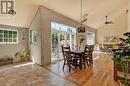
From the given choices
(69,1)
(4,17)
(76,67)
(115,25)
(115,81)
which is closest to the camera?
(115,81)

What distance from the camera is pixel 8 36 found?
770 centimetres

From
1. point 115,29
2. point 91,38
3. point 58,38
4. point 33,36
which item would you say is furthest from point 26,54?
point 115,29

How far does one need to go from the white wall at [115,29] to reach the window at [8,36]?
1001 cm

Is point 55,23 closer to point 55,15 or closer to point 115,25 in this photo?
point 55,15

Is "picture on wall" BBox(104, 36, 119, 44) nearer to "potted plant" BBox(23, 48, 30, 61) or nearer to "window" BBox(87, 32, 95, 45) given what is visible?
"window" BBox(87, 32, 95, 45)

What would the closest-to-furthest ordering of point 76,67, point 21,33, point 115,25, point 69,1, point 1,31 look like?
point 76,67
point 69,1
point 1,31
point 21,33
point 115,25

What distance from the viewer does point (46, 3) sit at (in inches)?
253

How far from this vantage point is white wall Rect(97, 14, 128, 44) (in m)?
14.5

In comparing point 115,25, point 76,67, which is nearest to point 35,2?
point 76,67

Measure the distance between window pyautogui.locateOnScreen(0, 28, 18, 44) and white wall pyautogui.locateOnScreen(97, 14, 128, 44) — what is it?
1001 centimetres

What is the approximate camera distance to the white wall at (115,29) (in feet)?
47.5

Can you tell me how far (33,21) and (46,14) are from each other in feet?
3.69

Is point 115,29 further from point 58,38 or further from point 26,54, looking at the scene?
point 26,54

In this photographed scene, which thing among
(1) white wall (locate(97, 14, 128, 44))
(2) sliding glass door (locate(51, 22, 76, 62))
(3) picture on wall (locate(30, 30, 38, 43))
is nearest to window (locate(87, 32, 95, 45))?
(1) white wall (locate(97, 14, 128, 44))
